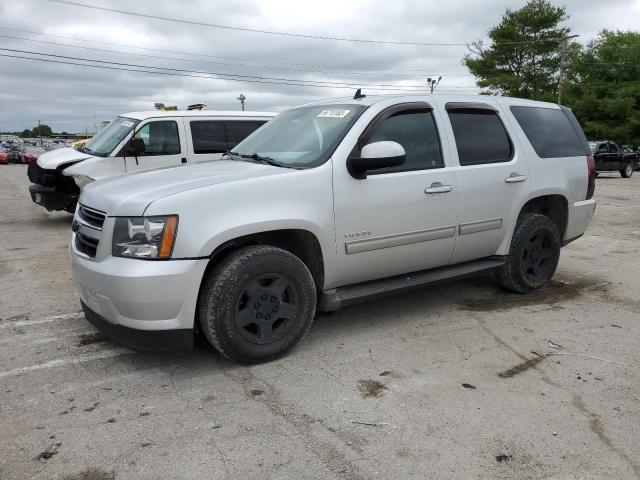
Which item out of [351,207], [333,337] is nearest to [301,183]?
[351,207]

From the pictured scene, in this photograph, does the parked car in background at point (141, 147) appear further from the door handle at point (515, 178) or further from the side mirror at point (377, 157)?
the side mirror at point (377, 157)

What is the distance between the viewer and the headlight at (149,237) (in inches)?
128

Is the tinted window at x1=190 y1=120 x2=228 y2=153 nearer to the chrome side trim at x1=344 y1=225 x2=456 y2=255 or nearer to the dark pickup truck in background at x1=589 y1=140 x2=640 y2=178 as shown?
the chrome side trim at x1=344 y1=225 x2=456 y2=255

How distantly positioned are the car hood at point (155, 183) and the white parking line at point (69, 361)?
106 centimetres

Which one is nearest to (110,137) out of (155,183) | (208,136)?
(208,136)

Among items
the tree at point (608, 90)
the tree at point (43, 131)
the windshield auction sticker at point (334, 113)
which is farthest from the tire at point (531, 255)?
the tree at point (43, 131)

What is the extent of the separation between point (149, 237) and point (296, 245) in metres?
1.10

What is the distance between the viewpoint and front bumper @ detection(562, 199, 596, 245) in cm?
548

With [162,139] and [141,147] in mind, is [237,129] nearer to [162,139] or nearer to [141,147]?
[162,139]

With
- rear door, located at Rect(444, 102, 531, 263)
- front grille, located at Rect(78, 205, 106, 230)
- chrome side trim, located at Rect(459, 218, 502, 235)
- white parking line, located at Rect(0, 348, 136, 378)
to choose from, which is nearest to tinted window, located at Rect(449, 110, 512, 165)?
rear door, located at Rect(444, 102, 531, 263)

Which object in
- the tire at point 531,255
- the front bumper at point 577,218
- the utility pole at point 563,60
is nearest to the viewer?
the tire at point 531,255

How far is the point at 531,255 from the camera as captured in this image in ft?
17.3

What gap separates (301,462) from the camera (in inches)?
103

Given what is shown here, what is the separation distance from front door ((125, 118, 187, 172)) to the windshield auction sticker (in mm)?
4993
